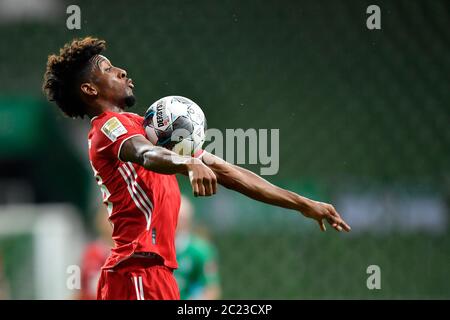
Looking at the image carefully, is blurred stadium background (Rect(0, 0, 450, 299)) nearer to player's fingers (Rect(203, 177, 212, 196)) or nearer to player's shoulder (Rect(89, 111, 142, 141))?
player's shoulder (Rect(89, 111, 142, 141))

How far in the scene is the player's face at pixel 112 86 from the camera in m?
4.37

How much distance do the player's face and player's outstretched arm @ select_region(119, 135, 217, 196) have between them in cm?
52

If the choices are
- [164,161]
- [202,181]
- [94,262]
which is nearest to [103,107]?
[164,161]

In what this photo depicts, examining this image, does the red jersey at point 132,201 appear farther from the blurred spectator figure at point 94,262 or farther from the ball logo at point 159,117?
the blurred spectator figure at point 94,262

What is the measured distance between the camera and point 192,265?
7.11 metres

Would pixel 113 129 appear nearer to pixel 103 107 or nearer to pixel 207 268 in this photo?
pixel 103 107

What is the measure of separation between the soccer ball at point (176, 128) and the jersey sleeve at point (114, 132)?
0.08 m

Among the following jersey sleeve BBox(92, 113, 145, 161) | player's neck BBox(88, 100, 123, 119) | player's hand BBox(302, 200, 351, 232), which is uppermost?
player's neck BBox(88, 100, 123, 119)

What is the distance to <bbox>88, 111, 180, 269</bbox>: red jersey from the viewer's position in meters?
4.11

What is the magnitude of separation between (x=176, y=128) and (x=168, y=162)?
532 mm

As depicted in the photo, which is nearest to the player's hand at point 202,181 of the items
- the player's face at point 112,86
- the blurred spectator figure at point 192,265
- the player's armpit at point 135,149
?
the player's armpit at point 135,149

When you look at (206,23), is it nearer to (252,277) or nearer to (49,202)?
(252,277)

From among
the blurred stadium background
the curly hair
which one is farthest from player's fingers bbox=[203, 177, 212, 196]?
the blurred stadium background
